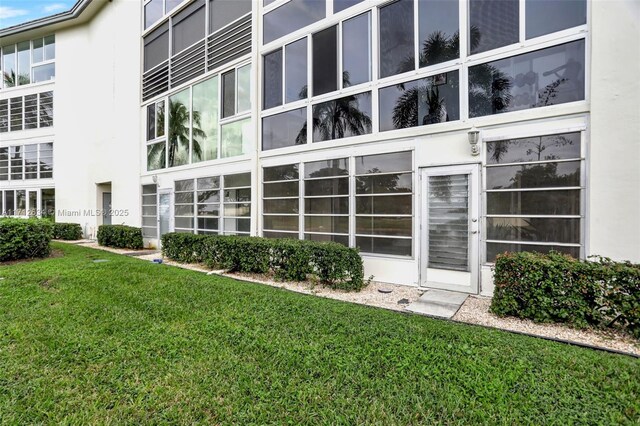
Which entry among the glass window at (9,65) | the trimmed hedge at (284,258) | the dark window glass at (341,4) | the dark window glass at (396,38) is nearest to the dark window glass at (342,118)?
the dark window glass at (396,38)

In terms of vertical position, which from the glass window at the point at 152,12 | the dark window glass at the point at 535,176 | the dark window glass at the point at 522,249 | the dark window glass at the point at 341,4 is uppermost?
the glass window at the point at 152,12

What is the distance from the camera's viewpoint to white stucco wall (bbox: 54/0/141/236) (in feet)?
44.3

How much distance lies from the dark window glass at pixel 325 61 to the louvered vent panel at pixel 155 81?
24.2 feet

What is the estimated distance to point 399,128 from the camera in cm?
648

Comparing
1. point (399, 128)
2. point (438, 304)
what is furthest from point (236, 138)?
point (438, 304)

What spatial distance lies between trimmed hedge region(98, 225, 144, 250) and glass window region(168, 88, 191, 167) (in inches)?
120

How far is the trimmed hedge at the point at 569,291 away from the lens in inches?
148

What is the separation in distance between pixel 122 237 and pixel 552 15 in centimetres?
1428

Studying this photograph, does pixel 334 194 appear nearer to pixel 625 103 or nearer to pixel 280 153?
pixel 280 153

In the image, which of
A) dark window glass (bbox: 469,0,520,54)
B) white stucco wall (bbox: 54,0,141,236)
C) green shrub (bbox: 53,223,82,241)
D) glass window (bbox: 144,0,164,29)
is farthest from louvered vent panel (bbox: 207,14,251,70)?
green shrub (bbox: 53,223,82,241)

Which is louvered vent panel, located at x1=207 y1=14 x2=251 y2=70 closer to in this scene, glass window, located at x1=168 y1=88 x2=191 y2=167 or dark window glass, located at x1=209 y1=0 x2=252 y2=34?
dark window glass, located at x1=209 y1=0 x2=252 y2=34

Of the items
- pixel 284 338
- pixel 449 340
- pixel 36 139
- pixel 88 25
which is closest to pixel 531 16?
pixel 449 340

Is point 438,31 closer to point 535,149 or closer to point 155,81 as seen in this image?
point 535,149

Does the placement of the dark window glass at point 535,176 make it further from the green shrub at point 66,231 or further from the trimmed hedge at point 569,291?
the green shrub at point 66,231
